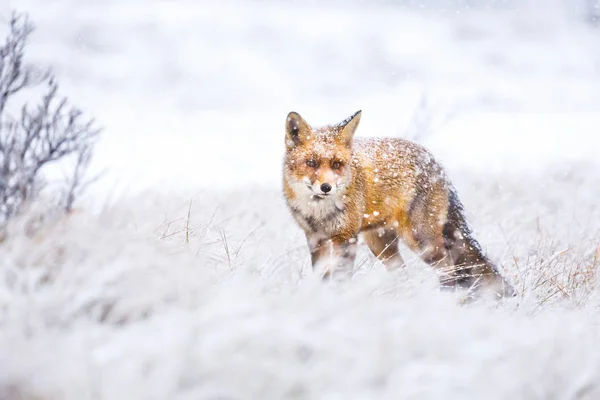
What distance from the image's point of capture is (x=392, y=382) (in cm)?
195

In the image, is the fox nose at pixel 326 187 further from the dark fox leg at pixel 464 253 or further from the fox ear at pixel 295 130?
the dark fox leg at pixel 464 253

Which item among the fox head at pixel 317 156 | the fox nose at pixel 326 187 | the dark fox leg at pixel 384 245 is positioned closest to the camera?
the fox nose at pixel 326 187

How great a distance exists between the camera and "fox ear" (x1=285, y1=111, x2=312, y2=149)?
4.63 metres

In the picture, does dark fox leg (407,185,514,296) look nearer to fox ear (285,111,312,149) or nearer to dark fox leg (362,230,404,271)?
dark fox leg (362,230,404,271)

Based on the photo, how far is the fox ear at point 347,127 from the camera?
4.67 meters

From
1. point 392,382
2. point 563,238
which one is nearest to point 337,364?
point 392,382

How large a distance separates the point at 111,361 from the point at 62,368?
0.49 ft

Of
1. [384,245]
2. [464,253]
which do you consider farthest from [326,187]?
[464,253]

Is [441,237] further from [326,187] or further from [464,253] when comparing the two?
[326,187]

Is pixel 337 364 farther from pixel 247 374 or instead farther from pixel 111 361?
pixel 111 361

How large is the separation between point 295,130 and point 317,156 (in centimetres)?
35

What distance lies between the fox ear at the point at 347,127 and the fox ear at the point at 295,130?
0.84ft

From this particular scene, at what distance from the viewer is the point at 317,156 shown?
4.52 m

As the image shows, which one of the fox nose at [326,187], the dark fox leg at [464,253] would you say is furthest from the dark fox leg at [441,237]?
the fox nose at [326,187]
